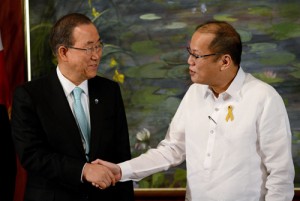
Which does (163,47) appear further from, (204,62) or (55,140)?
(55,140)

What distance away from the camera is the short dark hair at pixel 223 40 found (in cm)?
267

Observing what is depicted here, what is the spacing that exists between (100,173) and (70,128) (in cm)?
24

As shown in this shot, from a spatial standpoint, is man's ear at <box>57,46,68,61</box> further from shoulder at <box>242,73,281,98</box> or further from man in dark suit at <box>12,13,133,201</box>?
shoulder at <box>242,73,281,98</box>

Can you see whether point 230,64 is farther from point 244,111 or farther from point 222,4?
point 222,4

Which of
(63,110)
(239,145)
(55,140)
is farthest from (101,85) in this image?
(239,145)

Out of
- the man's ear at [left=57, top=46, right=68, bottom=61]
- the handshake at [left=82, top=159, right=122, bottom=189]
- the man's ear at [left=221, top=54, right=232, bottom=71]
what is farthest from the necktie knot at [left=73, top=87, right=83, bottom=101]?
the man's ear at [left=221, top=54, right=232, bottom=71]

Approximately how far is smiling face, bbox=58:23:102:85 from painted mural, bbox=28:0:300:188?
132 cm

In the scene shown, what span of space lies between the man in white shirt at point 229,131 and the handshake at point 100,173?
31mm

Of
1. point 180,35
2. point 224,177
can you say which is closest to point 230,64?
point 224,177

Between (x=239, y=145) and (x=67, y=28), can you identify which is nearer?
(x=239, y=145)

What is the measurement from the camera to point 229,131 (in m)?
2.64

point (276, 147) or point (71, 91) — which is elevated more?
point (71, 91)

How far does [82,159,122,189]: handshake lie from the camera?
266 centimetres

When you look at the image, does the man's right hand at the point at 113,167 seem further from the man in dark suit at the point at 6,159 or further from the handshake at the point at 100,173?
the man in dark suit at the point at 6,159
